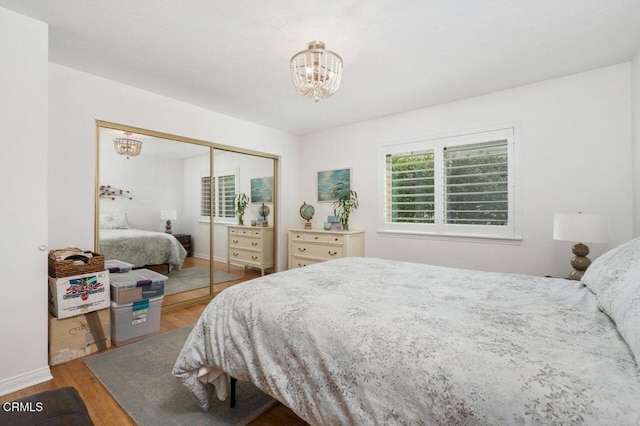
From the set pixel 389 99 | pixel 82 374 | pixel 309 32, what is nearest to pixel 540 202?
pixel 389 99

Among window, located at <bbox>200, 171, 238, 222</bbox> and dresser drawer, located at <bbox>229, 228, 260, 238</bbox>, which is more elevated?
window, located at <bbox>200, 171, 238, 222</bbox>

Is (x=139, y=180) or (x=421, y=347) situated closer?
(x=421, y=347)

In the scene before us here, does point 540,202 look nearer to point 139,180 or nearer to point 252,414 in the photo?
point 252,414

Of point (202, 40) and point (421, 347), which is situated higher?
point (202, 40)

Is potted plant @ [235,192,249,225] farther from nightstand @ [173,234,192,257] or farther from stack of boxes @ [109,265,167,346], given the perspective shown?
stack of boxes @ [109,265,167,346]

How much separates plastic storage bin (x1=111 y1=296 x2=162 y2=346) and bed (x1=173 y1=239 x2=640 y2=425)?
1283 millimetres

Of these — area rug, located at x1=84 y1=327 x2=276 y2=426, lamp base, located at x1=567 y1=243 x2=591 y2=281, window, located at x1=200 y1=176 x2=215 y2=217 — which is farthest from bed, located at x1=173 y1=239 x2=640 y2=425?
window, located at x1=200 y1=176 x2=215 y2=217

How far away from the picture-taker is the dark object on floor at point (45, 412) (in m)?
0.89

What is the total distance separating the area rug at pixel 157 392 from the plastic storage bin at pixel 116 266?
732 mm

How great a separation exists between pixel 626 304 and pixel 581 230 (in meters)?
1.63

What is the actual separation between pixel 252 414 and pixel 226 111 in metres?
3.31

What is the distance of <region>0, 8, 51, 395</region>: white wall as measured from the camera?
1.87 m

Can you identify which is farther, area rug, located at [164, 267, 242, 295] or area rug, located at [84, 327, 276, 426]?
area rug, located at [164, 267, 242, 295]

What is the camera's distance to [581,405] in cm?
72
